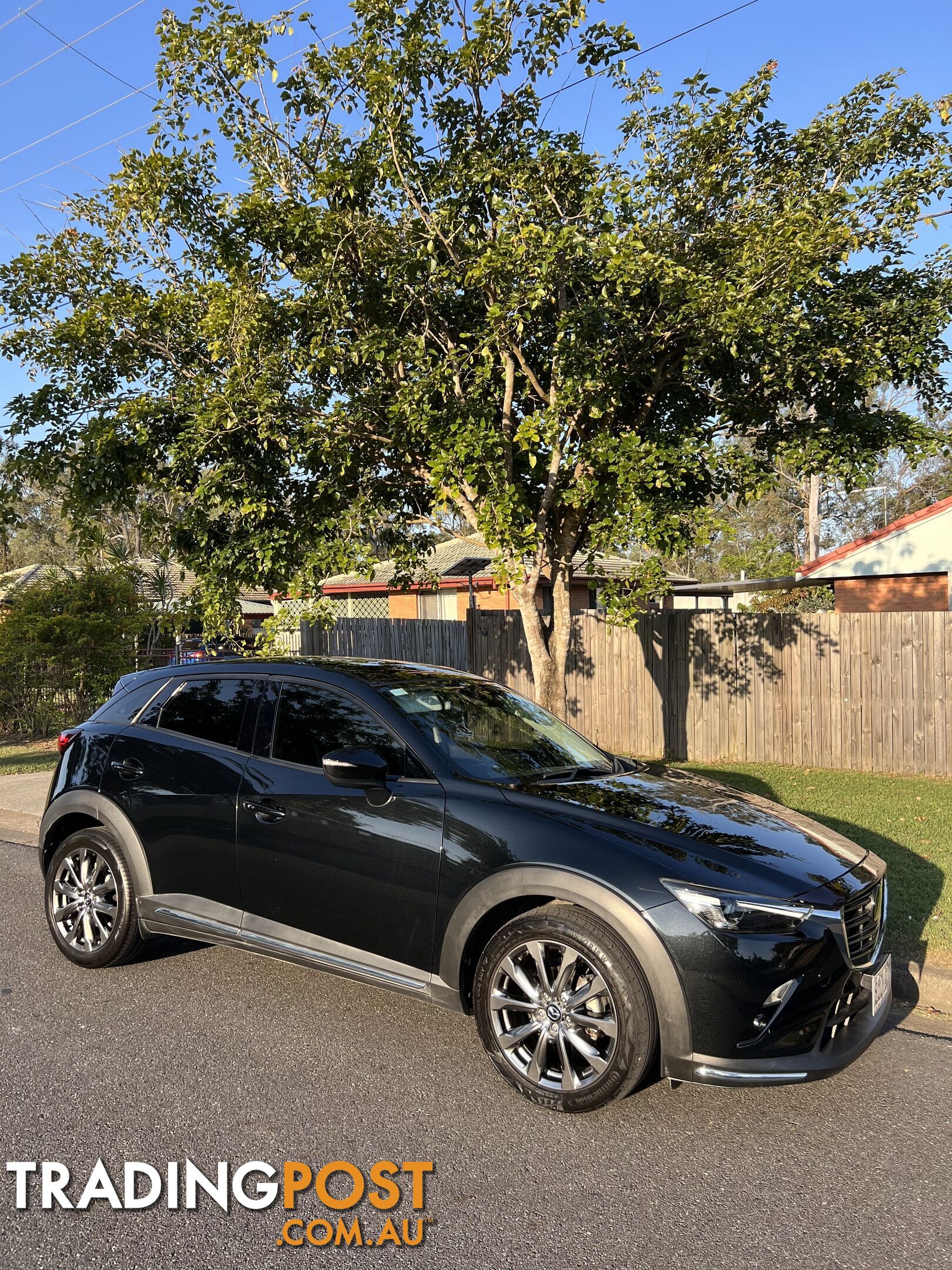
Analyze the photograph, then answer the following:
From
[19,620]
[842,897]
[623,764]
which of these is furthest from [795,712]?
[19,620]

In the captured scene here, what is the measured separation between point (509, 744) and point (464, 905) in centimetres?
102

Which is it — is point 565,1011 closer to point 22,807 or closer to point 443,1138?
point 443,1138

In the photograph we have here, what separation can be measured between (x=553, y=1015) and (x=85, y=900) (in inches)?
112

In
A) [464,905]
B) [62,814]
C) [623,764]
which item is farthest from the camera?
[62,814]

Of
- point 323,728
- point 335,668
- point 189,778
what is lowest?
point 189,778

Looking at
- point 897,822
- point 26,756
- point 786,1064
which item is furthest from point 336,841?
point 26,756

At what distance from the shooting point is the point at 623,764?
16.1 feet

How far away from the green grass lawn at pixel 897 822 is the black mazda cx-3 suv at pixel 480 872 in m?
1.50

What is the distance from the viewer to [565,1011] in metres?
3.51

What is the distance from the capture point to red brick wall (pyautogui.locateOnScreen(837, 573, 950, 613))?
59.3 feet

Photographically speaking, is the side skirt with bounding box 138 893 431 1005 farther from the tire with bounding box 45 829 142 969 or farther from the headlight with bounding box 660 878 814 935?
the headlight with bounding box 660 878 814 935

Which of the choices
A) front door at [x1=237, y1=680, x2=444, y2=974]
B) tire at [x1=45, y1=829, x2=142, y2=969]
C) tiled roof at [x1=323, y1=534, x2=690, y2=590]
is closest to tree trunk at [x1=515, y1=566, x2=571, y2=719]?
front door at [x1=237, y1=680, x2=444, y2=974]

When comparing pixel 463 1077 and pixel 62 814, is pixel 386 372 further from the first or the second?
pixel 463 1077

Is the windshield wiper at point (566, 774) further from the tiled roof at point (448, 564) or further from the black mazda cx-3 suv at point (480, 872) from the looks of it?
the tiled roof at point (448, 564)
